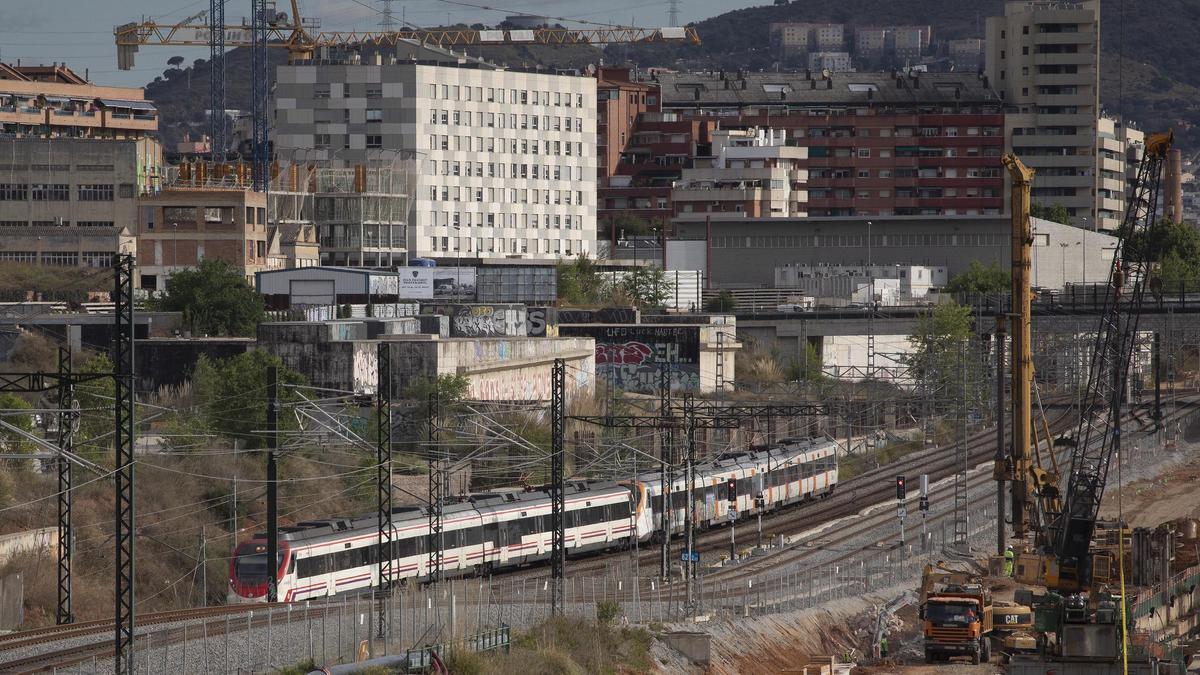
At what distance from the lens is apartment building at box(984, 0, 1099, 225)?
615 feet

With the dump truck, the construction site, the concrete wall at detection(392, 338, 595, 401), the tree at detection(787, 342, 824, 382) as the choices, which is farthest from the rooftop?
the dump truck

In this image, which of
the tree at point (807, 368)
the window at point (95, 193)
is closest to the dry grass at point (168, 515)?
the tree at point (807, 368)

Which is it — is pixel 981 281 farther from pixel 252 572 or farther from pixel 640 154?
pixel 252 572

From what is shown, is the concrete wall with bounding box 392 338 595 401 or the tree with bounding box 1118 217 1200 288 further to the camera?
the tree with bounding box 1118 217 1200 288

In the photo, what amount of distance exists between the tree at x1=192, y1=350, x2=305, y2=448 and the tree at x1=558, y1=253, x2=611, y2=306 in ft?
173

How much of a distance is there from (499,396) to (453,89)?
71.1 metres

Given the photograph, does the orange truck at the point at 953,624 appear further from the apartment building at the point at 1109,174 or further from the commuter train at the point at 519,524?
the apartment building at the point at 1109,174

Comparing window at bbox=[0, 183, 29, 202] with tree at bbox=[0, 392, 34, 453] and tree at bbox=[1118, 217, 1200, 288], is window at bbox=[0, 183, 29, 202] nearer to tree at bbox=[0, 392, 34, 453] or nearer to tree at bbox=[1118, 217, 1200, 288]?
tree at bbox=[0, 392, 34, 453]

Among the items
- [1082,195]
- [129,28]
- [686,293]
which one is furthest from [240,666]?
[1082,195]

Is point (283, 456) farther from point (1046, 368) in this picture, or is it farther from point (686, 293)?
point (686, 293)

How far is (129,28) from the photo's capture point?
17950 cm

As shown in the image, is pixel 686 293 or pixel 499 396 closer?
pixel 499 396

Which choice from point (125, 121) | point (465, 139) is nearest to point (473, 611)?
point (465, 139)

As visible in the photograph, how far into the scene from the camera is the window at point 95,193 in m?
126
